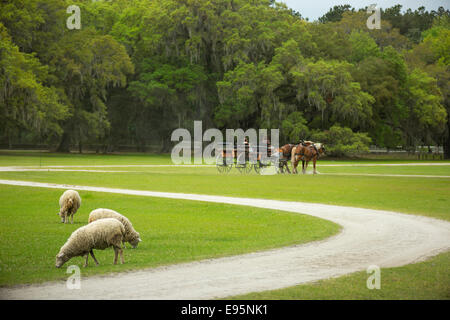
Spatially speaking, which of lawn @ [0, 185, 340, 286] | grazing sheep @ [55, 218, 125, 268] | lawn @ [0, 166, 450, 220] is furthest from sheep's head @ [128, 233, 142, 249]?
lawn @ [0, 166, 450, 220]

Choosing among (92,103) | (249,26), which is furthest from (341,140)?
(92,103)

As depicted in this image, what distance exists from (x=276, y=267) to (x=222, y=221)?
5.88 m

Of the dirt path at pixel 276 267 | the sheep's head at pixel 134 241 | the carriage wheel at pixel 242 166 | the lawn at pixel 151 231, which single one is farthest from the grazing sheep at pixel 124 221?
the carriage wheel at pixel 242 166

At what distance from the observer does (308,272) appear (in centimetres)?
927

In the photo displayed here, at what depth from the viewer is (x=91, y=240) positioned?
9664 millimetres

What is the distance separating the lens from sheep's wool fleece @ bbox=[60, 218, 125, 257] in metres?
9.60

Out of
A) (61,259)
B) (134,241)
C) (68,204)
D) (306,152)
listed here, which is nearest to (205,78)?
(306,152)

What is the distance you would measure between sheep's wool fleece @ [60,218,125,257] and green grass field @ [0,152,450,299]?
1.42 feet

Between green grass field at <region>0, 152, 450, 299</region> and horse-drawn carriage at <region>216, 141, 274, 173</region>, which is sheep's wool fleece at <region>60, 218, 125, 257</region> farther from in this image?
horse-drawn carriage at <region>216, 141, 274, 173</region>

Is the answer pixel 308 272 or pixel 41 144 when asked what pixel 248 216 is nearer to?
pixel 308 272

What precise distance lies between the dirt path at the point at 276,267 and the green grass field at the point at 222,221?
470 mm

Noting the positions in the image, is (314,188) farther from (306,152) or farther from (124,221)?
(124,221)

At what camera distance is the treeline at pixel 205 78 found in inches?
2307

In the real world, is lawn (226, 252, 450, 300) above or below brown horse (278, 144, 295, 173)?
below
